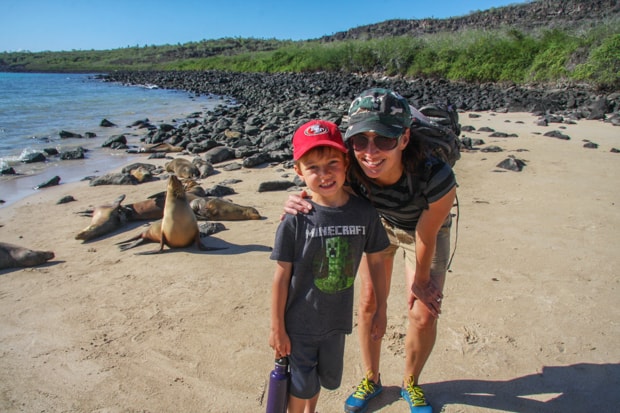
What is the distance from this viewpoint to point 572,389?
2.58 metres

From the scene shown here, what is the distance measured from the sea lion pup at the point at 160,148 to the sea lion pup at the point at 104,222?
509 cm

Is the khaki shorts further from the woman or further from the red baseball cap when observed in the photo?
the red baseball cap

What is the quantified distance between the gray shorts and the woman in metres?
0.48

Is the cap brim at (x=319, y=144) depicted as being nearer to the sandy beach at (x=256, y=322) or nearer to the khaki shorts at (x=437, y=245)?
the khaki shorts at (x=437, y=245)

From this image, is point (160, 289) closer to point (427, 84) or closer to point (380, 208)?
point (380, 208)

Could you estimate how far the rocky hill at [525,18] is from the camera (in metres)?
31.7

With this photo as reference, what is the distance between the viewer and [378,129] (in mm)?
2021

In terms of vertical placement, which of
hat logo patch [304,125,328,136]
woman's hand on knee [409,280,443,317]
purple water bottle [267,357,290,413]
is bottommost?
purple water bottle [267,357,290,413]

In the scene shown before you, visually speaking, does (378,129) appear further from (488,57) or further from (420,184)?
(488,57)

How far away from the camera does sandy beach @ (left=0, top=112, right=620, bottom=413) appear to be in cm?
262

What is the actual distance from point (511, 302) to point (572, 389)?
0.94 metres

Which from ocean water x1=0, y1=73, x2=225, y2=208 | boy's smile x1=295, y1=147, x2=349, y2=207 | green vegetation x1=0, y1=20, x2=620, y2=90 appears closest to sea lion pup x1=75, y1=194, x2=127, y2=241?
ocean water x1=0, y1=73, x2=225, y2=208

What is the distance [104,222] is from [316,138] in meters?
Answer: 4.43

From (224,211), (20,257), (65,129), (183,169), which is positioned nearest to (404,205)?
(224,211)
